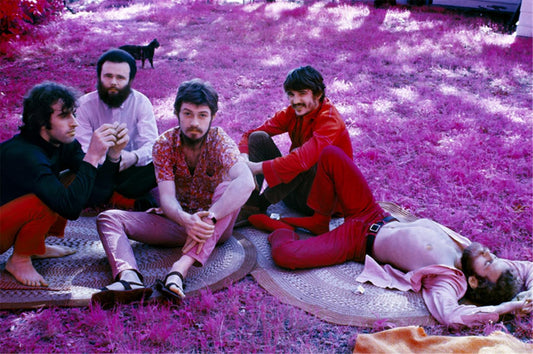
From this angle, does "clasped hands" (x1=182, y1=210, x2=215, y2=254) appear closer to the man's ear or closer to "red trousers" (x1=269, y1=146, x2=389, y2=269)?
"red trousers" (x1=269, y1=146, x2=389, y2=269)

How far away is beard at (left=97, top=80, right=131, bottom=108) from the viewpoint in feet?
15.1

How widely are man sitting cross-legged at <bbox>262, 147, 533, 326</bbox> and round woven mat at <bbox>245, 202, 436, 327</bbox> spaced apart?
0.21 feet

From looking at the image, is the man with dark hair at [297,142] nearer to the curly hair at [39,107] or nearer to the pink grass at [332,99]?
the pink grass at [332,99]

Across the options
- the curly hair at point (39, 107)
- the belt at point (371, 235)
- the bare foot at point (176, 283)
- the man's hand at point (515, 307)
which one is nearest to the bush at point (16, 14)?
the curly hair at point (39, 107)

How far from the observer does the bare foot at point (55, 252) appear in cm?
353

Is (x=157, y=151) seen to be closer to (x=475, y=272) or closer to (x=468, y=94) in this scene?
(x=475, y=272)

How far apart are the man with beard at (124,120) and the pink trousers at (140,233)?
932mm

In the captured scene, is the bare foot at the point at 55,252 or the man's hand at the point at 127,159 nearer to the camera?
the bare foot at the point at 55,252

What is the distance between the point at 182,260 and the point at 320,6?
517 inches

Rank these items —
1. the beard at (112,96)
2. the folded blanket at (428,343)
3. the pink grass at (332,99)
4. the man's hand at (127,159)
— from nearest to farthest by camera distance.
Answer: the folded blanket at (428,343)
the pink grass at (332,99)
the man's hand at (127,159)
the beard at (112,96)

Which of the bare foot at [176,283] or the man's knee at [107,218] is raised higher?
the man's knee at [107,218]

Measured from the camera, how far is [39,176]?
3000mm

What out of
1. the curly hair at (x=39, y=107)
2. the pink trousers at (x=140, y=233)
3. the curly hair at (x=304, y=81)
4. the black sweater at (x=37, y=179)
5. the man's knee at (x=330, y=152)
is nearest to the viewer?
the black sweater at (x=37, y=179)

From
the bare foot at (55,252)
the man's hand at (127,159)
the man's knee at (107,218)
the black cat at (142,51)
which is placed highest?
the black cat at (142,51)
